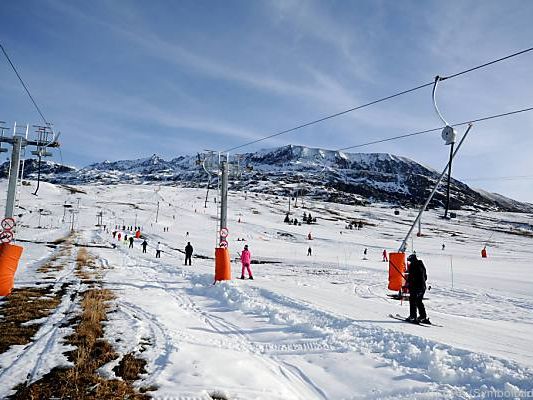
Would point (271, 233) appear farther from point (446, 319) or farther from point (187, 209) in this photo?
point (446, 319)

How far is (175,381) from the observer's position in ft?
18.4

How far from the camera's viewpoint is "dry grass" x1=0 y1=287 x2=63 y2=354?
7.17 meters

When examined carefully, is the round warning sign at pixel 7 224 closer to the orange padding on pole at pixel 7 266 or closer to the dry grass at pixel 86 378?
the orange padding on pole at pixel 7 266

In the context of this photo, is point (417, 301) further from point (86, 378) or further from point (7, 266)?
point (7, 266)

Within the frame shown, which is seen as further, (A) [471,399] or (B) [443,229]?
(B) [443,229]

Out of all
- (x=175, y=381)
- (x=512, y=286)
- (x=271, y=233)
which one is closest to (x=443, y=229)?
(x=271, y=233)

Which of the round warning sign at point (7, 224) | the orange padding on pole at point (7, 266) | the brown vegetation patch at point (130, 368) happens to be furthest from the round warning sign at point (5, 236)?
the brown vegetation patch at point (130, 368)

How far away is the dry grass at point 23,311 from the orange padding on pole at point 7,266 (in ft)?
A: 0.94

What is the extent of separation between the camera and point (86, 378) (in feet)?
17.9

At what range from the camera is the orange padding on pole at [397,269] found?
42.8 feet

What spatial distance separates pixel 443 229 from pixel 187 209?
9053cm

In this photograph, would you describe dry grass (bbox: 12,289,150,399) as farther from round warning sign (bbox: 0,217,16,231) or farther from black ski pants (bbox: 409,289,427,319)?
round warning sign (bbox: 0,217,16,231)

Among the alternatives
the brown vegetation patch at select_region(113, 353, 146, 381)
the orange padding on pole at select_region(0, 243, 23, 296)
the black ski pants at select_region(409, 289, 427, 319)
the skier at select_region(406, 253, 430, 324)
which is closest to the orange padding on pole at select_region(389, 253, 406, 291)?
the skier at select_region(406, 253, 430, 324)

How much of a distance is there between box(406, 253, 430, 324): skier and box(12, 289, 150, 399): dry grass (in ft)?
23.7
